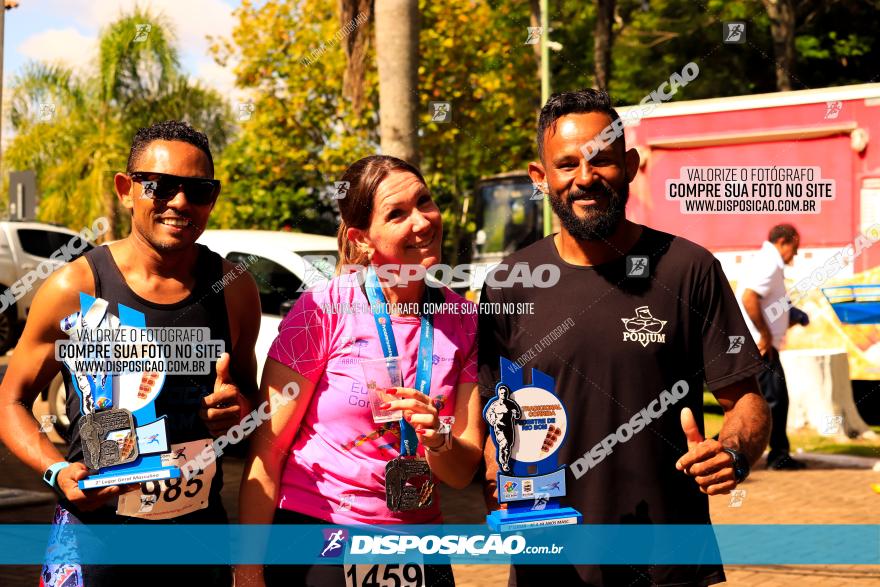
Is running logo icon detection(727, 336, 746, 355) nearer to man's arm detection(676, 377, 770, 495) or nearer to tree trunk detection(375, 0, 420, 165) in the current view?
man's arm detection(676, 377, 770, 495)

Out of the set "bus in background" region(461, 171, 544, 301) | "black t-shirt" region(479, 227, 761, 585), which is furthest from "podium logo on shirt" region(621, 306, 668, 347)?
"bus in background" region(461, 171, 544, 301)

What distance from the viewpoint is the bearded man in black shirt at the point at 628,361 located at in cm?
306

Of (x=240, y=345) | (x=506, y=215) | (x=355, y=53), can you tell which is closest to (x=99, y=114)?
(x=506, y=215)

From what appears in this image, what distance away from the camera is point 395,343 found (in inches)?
128

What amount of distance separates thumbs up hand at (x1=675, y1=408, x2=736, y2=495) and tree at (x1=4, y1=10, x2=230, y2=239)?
29.0 meters

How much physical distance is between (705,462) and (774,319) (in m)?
7.90

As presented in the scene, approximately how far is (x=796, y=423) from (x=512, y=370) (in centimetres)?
1001

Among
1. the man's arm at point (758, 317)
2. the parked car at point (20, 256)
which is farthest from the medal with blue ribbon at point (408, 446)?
the parked car at point (20, 256)

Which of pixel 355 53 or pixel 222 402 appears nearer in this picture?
pixel 222 402

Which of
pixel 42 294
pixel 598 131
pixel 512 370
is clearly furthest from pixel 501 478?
pixel 42 294

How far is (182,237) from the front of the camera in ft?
11.0

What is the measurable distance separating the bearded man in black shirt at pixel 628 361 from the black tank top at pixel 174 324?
3.06 feet

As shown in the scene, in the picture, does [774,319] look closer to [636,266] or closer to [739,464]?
[636,266]

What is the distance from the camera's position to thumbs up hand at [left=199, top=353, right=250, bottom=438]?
3133mm
